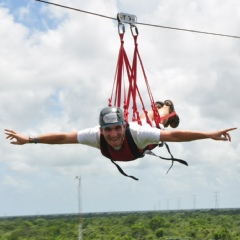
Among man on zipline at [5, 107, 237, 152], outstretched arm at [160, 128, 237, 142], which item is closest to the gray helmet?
man on zipline at [5, 107, 237, 152]

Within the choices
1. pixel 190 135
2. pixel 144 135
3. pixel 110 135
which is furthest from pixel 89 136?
pixel 190 135

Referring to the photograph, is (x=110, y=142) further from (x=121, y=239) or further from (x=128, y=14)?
(x=121, y=239)

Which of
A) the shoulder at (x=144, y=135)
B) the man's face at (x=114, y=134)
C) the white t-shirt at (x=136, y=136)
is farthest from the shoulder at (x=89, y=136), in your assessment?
the shoulder at (x=144, y=135)

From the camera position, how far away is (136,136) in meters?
7.34

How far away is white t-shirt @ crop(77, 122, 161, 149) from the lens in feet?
23.7

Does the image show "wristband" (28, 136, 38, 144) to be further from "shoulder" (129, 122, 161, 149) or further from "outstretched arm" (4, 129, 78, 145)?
"shoulder" (129, 122, 161, 149)

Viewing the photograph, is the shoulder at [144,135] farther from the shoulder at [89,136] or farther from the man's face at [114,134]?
the shoulder at [89,136]

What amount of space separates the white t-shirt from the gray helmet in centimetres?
A: 24

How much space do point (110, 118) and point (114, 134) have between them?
0.22 metres

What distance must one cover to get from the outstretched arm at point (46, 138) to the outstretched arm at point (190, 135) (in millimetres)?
1274

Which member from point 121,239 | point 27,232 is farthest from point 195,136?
point 27,232

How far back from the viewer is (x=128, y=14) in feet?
28.8

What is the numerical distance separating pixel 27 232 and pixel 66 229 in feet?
22.0

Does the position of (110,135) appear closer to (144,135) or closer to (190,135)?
(144,135)
